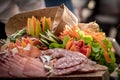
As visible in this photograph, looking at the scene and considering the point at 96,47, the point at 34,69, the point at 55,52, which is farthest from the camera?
the point at 96,47

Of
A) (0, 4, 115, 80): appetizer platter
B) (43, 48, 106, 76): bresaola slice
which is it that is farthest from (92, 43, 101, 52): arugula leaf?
(43, 48, 106, 76): bresaola slice

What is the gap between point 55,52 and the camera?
3529mm

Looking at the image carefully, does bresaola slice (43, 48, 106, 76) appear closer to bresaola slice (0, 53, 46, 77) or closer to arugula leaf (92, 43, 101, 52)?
bresaola slice (0, 53, 46, 77)

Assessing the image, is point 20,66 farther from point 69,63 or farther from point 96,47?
point 96,47

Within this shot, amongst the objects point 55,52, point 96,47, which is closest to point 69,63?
point 55,52

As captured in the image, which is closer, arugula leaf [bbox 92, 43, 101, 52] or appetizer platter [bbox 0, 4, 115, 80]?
appetizer platter [bbox 0, 4, 115, 80]

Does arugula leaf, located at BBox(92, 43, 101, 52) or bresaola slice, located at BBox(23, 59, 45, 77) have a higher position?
arugula leaf, located at BBox(92, 43, 101, 52)

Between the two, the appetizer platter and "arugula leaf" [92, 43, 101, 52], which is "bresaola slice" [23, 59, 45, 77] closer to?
the appetizer platter

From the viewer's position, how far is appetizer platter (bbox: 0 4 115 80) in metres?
3.30

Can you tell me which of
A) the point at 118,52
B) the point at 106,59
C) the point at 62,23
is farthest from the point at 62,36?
the point at 118,52

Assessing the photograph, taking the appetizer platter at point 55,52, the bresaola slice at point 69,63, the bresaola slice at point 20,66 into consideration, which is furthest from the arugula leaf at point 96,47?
the bresaola slice at point 20,66

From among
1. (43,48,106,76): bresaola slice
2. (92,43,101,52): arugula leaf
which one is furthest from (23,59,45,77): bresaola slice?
(92,43,101,52): arugula leaf

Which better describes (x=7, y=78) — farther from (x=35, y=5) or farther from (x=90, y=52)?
(x=35, y=5)

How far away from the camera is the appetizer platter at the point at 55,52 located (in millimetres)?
3301
